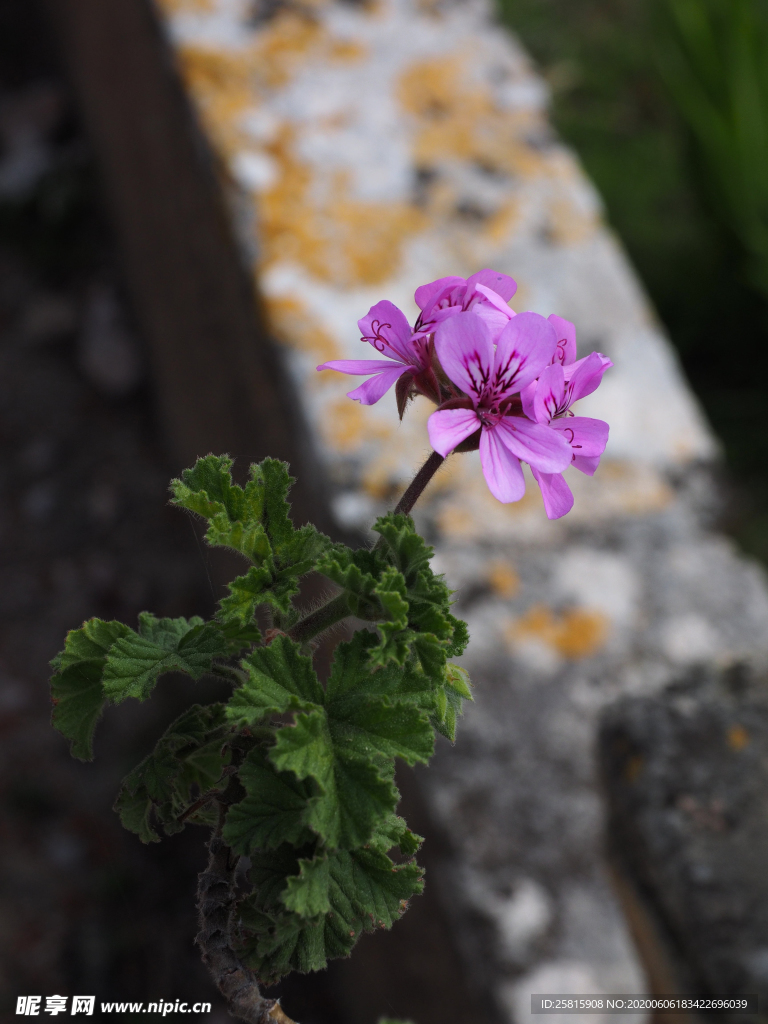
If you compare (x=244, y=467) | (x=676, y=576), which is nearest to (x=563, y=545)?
(x=676, y=576)

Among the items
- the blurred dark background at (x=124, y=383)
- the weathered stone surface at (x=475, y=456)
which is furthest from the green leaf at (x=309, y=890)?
the blurred dark background at (x=124, y=383)

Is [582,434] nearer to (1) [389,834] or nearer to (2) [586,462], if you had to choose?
(2) [586,462]

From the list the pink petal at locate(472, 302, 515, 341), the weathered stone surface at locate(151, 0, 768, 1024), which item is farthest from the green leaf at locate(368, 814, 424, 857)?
the weathered stone surface at locate(151, 0, 768, 1024)

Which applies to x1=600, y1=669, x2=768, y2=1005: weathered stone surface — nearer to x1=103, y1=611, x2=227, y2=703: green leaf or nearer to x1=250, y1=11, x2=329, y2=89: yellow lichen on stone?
x1=103, y1=611, x2=227, y2=703: green leaf

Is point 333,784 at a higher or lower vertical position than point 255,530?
lower

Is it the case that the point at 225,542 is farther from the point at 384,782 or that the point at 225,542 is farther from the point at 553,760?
the point at 553,760

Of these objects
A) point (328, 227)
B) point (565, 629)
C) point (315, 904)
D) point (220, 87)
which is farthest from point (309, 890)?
point (220, 87)
